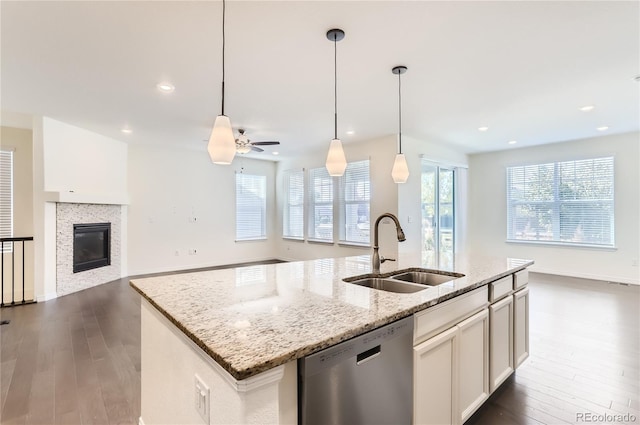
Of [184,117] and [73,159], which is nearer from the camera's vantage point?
[184,117]

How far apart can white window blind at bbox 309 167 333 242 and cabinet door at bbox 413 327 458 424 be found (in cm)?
514

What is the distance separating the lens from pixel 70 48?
2531 mm

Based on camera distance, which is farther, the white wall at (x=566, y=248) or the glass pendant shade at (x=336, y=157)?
the white wall at (x=566, y=248)

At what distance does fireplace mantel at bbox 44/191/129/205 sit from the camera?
4.34 m

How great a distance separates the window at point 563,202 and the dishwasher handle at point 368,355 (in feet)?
21.4

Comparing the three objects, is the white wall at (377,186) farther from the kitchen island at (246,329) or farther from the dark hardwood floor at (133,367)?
the kitchen island at (246,329)

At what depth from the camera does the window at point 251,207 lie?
7418 millimetres

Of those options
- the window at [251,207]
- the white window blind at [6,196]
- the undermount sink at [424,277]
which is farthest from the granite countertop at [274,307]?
the window at [251,207]

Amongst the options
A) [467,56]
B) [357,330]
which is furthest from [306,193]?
[357,330]

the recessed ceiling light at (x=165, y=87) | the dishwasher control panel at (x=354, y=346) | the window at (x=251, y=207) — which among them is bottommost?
the dishwasher control panel at (x=354, y=346)

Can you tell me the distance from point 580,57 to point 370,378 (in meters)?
3.28

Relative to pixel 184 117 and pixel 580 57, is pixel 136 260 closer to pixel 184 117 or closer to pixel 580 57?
pixel 184 117

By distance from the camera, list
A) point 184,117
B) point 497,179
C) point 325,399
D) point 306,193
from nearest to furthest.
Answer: point 325,399, point 184,117, point 497,179, point 306,193

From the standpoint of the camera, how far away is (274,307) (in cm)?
130
